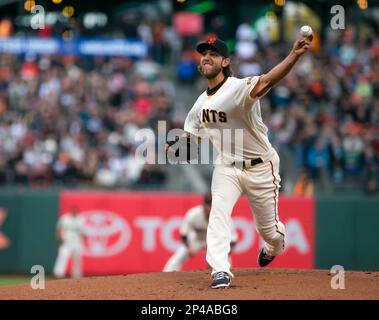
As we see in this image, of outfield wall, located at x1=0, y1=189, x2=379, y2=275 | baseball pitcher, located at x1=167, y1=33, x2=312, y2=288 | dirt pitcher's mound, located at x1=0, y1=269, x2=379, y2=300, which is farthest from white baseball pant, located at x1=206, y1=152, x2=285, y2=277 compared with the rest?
outfield wall, located at x1=0, y1=189, x2=379, y2=275

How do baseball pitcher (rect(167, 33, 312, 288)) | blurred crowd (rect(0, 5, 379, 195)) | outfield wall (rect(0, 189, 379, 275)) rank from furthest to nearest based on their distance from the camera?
blurred crowd (rect(0, 5, 379, 195))
outfield wall (rect(0, 189, 379, 275))
baseball pitcher (rect(167, 33, 312, 288))

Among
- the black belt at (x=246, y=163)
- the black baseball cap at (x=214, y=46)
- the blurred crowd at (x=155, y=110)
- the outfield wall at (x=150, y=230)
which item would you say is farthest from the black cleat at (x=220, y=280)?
the blurred crowd at (x=155, y=110)

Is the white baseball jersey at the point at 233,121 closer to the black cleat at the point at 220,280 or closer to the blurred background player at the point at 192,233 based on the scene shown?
the black cleat at the point at 220,280

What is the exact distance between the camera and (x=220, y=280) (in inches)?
326

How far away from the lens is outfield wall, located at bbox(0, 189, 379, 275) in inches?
709

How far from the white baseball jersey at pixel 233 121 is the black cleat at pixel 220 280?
1.16m

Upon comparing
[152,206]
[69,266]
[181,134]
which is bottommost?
[69,266]

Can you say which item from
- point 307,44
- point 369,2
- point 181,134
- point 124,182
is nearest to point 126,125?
point 124,182

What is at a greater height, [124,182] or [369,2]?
[369,2]

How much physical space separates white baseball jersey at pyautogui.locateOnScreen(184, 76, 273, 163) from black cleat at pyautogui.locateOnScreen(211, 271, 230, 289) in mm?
1160

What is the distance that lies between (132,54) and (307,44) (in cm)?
1528

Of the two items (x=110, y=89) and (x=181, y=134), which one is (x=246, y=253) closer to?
(x=110, y=89)

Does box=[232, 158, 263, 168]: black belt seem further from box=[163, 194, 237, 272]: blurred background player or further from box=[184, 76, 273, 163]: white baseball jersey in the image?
box=[163, 194, 237, 272]: blurred background player

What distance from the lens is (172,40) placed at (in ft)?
76.4
